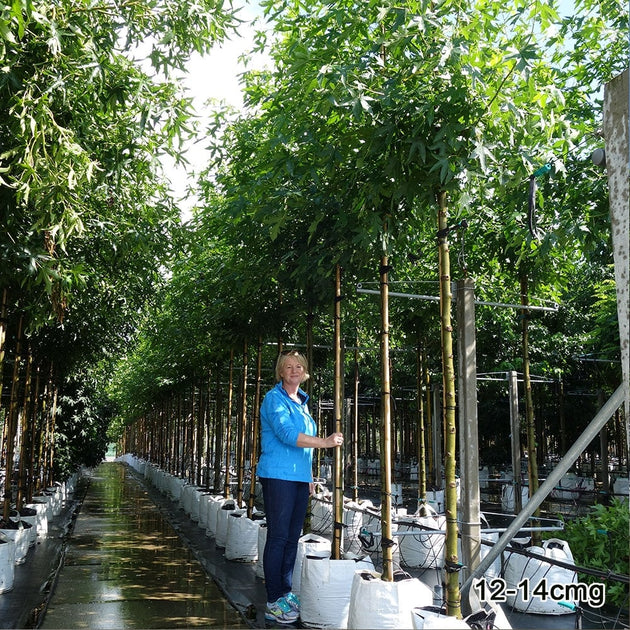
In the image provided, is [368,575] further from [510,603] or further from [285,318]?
[285,318]

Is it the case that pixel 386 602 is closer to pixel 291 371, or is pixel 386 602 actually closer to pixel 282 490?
pixel 282 490

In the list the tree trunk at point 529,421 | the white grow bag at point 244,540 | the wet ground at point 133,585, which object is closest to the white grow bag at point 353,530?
the white grow bag at point 244,540

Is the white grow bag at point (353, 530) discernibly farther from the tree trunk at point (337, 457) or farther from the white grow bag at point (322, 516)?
the tree trunk at point (337, 457)

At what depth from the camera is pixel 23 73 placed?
5223 mm

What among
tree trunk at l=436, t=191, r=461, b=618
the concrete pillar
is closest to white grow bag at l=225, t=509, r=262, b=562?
tree trunk at l=436, t=191, r=461, b=618

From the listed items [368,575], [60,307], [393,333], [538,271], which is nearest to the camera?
[368,575]

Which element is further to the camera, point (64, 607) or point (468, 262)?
point (468, 262)

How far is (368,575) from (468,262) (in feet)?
15.7

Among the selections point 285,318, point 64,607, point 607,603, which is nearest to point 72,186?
point 64,607

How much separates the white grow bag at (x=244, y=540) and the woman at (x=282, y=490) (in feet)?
11.7

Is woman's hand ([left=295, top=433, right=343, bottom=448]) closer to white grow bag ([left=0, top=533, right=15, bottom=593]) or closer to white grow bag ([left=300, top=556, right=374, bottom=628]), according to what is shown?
white grow bag ([left=300, top=556, right=374, bottom=628])

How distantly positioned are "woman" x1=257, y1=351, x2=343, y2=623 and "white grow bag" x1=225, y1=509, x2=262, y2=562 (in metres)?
3.57

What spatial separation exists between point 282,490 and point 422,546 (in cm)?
420

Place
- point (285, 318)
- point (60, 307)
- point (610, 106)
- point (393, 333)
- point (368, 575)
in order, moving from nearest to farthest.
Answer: point (610, 106) < point (368, 575) < point (60, 307) < point (285, 318) < point (393, 333)
